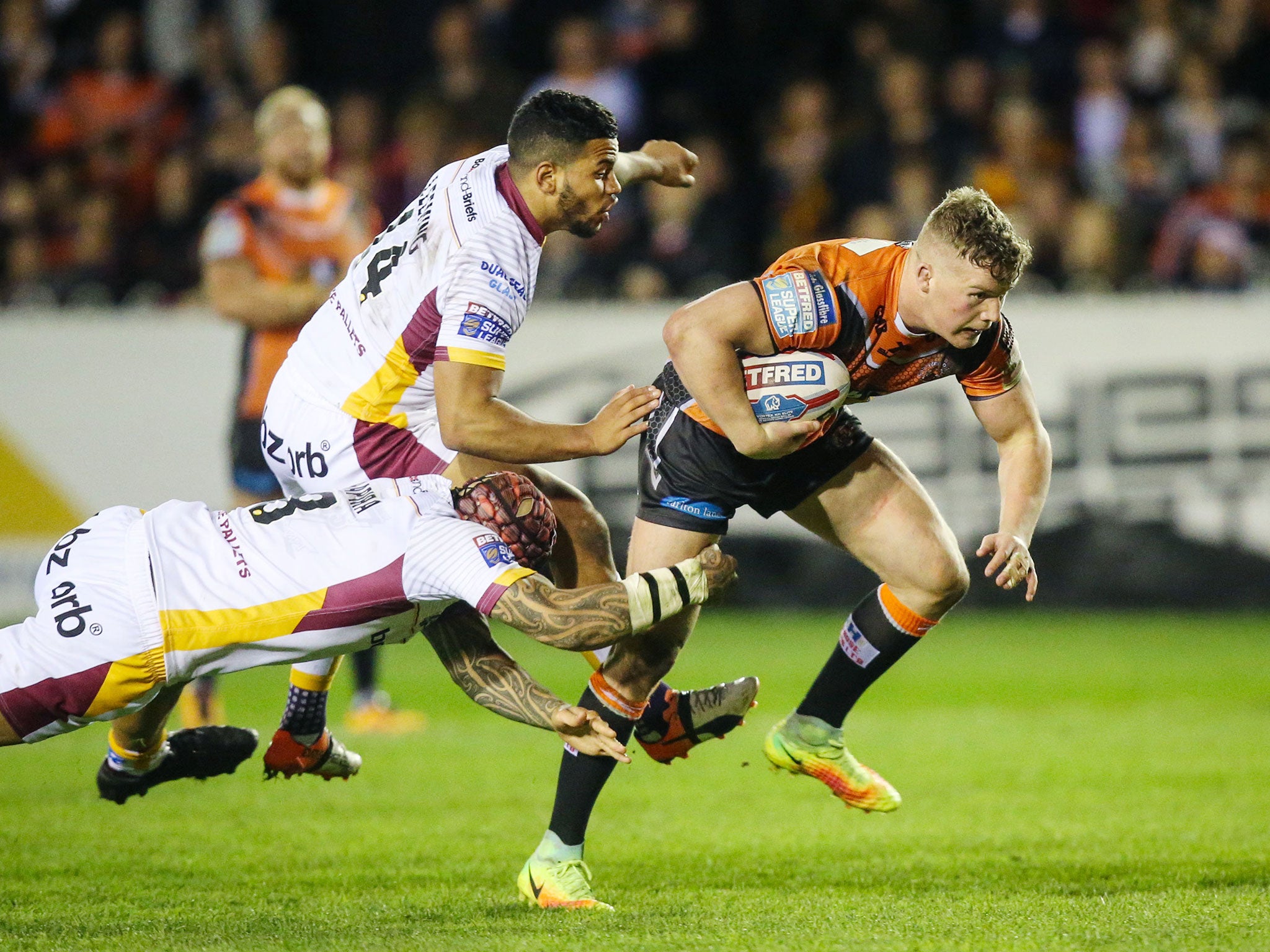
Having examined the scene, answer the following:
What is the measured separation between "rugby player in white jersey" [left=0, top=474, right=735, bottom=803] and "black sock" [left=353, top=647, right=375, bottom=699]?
3906 millimetres

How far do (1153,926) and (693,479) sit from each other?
79.4 inches

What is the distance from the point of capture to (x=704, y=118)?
1372cm

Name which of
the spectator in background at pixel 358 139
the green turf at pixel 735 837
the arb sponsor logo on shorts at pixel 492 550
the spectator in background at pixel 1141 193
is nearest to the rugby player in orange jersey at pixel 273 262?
the green turf at pixel 735 837

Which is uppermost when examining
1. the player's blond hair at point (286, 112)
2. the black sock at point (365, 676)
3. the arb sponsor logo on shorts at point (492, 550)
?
the player's blond hair at point (286, 112)

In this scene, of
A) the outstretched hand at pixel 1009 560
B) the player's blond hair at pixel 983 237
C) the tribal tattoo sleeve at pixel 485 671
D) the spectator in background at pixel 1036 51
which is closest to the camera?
the tribal tattoo sleeve at pixel 485 671

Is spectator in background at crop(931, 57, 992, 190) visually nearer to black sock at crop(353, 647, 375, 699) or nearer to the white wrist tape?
black sock at crop(353, 647, 375, 699)

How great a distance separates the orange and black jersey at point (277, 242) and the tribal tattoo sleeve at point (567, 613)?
4.04m

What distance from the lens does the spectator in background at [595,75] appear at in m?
13.3

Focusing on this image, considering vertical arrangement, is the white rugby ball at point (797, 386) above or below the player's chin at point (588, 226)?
below

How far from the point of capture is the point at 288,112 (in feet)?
26.7

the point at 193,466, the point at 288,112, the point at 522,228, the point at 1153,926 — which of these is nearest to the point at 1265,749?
the point at 1153,926

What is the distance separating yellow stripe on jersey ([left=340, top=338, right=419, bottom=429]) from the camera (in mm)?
5367

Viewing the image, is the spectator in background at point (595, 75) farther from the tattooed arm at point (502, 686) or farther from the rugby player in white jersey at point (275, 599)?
the rugby player in white jersey at point (275, 599)

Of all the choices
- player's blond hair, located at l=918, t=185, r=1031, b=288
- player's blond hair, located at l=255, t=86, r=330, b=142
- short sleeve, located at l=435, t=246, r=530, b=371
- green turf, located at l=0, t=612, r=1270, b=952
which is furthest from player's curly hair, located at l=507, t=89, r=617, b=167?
player's blond hair, located at l=255, t=86, r=330, b=142
